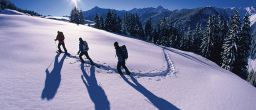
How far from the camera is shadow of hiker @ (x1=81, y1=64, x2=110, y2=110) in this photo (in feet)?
33.9

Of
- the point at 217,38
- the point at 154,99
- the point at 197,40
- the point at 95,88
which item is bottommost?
the point at 197,40

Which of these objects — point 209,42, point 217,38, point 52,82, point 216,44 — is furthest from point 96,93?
point 217,38

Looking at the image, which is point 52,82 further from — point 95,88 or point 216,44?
point 216,44

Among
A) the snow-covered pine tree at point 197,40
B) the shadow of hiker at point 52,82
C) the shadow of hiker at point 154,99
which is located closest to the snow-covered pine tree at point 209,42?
the snow-covered pine tree at point 197,40

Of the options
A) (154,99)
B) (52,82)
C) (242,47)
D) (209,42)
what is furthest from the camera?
(209,42)

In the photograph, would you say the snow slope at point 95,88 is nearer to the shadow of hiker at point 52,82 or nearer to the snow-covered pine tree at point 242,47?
the shadow of hiker at point 52,82

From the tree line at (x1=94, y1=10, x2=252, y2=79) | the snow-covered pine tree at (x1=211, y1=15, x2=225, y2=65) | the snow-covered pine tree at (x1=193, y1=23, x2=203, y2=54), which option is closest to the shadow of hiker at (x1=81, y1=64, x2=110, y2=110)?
the tree line at (x1=94, y1=10, x2=252, y2=79)

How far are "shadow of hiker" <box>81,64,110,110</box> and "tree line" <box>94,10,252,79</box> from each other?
4255cm

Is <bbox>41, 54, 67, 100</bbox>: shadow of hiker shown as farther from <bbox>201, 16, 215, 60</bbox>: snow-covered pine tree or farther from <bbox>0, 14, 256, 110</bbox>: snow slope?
<bbox>201, 16, 215, 60</bbox>: snow-covered pine tree

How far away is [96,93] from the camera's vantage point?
11.7 metres

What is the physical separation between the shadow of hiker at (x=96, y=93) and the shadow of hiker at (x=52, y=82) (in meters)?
1.34

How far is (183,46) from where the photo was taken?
314 ft

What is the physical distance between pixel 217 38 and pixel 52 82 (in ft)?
217

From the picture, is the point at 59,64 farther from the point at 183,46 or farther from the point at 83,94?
the point at 183,46
